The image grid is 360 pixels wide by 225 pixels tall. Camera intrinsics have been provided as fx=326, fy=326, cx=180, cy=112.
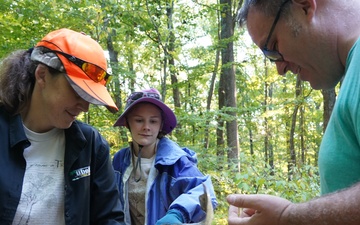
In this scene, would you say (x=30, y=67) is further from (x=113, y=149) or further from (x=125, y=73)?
(x=113, y=149)

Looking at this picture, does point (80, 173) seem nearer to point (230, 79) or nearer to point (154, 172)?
point (154, 172)

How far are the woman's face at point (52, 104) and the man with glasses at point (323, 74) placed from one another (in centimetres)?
101

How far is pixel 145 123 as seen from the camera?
290cm

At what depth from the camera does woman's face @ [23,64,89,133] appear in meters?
1.81

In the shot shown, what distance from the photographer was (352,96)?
Answer: 971 millimetres

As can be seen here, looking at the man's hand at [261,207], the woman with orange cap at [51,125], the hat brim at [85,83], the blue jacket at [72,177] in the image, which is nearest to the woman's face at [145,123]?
the blue jacket at [72,177]

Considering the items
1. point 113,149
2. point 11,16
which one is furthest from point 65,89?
point 113,149

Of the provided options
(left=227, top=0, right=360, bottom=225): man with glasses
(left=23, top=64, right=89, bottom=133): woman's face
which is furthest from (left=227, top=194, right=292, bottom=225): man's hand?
(left=23, top=64, right=89, bottom=133): woman's face

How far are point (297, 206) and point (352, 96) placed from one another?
0.37 metres

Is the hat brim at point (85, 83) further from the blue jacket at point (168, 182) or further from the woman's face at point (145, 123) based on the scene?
the woman's face at point (145, 123)

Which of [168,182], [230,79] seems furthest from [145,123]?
[230,79]

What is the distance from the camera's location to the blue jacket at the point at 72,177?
1657mm

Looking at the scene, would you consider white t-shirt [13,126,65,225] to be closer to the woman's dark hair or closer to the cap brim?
the woman's dark hair

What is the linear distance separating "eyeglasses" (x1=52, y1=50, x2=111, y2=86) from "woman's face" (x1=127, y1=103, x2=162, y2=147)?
0.98 metres
